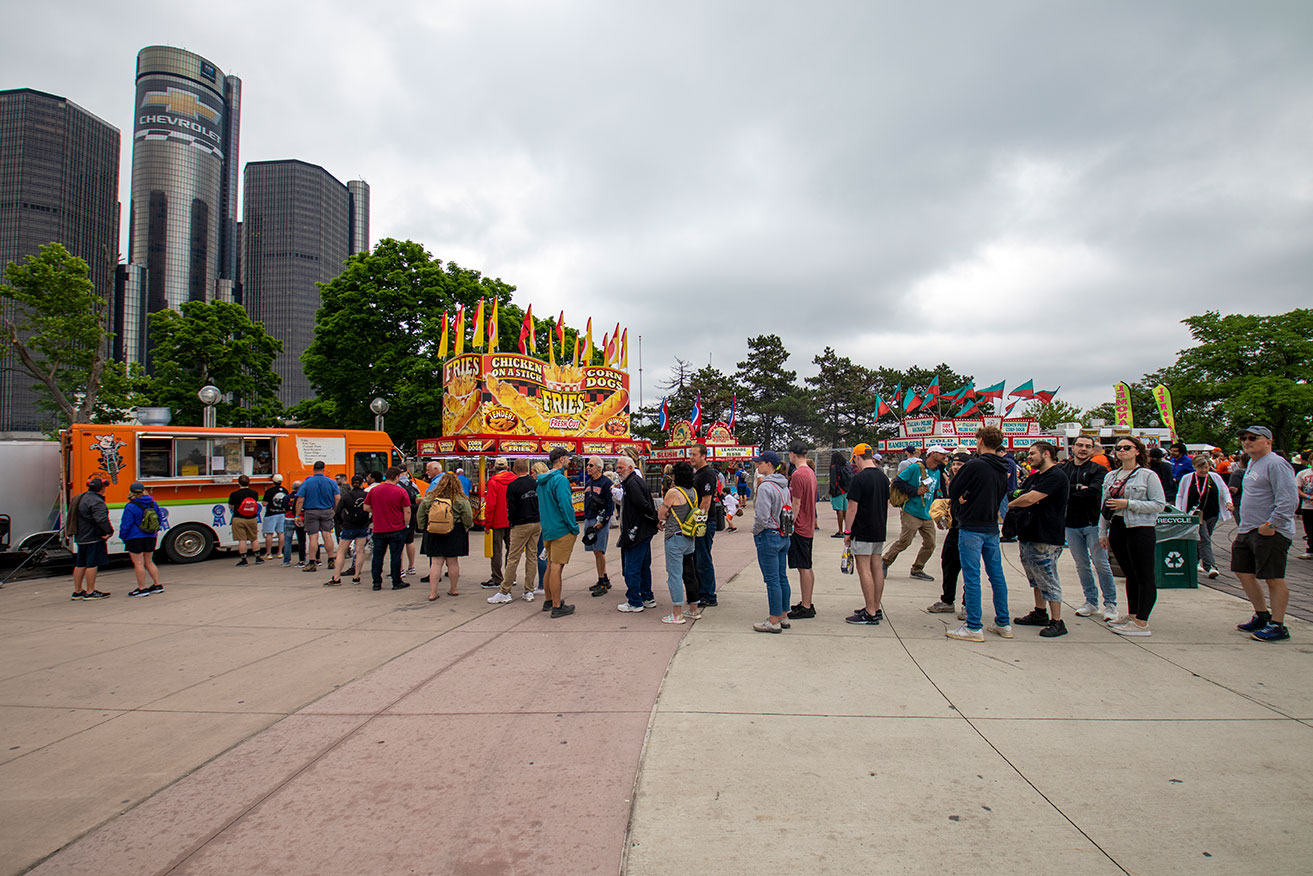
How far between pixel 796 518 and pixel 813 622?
3.79ft

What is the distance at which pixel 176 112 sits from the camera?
326ft

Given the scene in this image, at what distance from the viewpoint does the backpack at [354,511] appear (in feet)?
29.8

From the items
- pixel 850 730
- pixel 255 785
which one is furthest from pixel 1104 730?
pixel 255 785

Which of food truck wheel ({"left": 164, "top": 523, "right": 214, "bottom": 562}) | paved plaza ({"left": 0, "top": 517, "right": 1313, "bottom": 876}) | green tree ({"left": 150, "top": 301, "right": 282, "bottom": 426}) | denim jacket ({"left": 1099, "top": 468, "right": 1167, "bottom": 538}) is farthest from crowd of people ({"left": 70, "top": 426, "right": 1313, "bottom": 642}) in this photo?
green tree ({"left": 150, "top": 301, "right": 282, "bottom": 426})

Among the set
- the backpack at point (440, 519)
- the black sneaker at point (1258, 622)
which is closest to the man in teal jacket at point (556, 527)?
the backpack at point (440, 519)

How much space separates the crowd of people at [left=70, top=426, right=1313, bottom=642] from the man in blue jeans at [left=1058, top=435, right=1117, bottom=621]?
14 millimetres

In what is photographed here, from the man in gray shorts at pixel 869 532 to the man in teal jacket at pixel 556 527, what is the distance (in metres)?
2.96

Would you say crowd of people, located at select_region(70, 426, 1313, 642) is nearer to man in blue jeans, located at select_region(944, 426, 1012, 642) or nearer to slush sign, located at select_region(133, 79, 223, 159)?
man in blue jeans, located at select_region(944, 426, 1012, 642)

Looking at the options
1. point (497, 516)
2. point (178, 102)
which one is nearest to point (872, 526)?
point (497, 516)

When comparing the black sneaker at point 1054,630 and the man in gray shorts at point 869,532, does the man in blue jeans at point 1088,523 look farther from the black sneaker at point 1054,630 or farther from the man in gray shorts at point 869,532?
the man in gray shorts at point 869,532

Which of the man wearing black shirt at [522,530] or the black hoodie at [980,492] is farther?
the man wearing black shirt at [522,530]

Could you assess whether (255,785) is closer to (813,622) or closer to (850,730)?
(850,730)

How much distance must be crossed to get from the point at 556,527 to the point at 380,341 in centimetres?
2264

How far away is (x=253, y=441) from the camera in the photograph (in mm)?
12883
